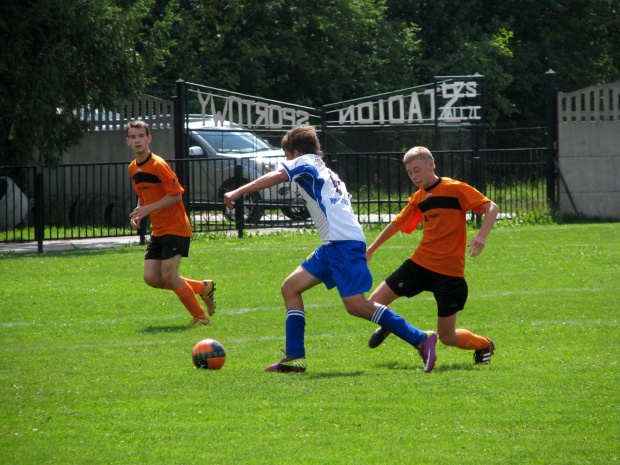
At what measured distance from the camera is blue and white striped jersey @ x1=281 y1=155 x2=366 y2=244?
583cm

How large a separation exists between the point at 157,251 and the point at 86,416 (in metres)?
3.39

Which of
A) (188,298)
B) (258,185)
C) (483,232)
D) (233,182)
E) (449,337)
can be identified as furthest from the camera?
(233,182)

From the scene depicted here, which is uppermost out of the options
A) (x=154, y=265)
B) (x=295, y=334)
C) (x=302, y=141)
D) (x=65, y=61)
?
(x=65, y=61)

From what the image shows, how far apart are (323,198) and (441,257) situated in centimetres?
101

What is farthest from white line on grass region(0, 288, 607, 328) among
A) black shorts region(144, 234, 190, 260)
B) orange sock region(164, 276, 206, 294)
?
black shorts region(144, 234, 190, 260)

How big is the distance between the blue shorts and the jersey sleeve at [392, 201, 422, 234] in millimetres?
632

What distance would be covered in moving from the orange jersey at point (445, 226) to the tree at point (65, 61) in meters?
10.9

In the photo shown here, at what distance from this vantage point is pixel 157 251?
8.03 meters

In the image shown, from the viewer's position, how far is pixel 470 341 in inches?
236

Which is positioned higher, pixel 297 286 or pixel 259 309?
pixel 297 286

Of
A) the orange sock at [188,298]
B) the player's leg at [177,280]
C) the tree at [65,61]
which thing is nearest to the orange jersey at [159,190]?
the player's leg at [177,280]

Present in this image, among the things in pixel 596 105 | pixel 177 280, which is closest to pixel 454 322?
pixel 177 280

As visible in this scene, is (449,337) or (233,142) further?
(233,142)

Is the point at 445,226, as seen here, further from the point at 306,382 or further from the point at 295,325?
the point at 306,382
